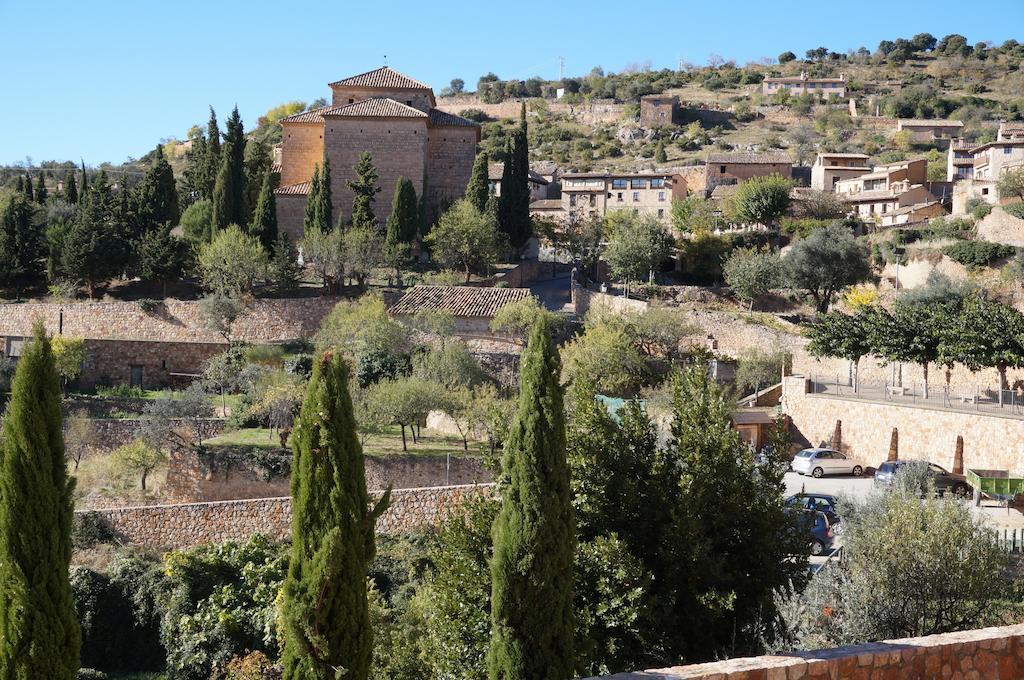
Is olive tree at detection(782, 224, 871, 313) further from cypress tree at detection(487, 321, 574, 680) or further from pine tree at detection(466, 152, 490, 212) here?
cypress tree at detection(487, 321, 574, 680)

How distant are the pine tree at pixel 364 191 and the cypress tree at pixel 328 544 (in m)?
35.1

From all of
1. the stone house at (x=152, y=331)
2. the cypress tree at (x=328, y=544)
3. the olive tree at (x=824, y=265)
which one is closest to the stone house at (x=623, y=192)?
the olive tree at (x=824, y=265)

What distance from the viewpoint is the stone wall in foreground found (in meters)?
7.68

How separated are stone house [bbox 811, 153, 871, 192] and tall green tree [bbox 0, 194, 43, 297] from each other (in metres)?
39.9

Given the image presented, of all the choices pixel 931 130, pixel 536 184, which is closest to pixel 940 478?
pixel 536 184

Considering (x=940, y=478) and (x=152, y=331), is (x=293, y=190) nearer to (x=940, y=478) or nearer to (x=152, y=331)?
(x=152, y=331)

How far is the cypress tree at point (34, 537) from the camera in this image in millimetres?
9672

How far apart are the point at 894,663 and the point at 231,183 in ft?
127

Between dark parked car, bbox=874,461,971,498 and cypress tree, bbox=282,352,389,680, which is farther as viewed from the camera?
dark parked car, bbox=874,461,971,498

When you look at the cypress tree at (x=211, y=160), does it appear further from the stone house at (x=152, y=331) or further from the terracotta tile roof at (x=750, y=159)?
the terracotta tile roof at (x=750, y=159)

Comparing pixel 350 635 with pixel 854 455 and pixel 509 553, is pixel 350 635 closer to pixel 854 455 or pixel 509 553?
pixel 509 553

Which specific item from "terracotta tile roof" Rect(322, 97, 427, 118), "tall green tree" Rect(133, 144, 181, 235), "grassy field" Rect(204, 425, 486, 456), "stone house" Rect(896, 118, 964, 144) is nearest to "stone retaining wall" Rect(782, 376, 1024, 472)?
"grassy field" Rect(204, 425, 486, 456)

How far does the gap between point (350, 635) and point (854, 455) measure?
20.2 meters

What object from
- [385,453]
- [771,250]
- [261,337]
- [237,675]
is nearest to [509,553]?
[237,675]
